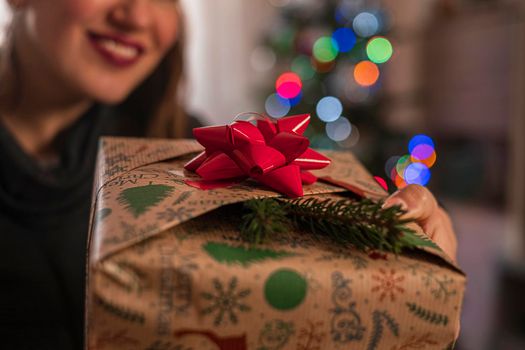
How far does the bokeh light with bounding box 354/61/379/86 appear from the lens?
2232 millimetres

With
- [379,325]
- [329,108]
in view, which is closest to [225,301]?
[379,325]

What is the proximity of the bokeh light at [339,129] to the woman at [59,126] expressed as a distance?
1.18 metres

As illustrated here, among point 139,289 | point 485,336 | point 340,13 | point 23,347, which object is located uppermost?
point 340,13

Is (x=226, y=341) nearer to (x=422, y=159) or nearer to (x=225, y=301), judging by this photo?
(x=225, y=301)

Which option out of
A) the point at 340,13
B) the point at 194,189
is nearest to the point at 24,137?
the point at 194,189

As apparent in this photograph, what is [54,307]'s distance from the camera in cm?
74

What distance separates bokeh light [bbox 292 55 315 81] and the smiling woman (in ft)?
3.87

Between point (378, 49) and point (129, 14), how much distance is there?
1.55 meters

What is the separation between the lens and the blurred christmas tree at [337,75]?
2.15 meters

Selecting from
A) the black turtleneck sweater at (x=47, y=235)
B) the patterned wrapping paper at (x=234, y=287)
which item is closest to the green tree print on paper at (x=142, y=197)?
the patterned wrapping paper at (x=234, y=287)

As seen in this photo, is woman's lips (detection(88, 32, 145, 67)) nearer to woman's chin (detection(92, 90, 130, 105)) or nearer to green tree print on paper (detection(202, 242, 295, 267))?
woman's chin (detection(92, 90, 130, 105))

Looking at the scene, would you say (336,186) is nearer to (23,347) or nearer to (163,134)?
(23,347)

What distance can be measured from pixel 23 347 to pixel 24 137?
430 mm

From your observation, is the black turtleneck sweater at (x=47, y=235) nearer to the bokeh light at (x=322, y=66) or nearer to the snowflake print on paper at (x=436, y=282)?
the snowflake print on paper at (x=436, y=282)
